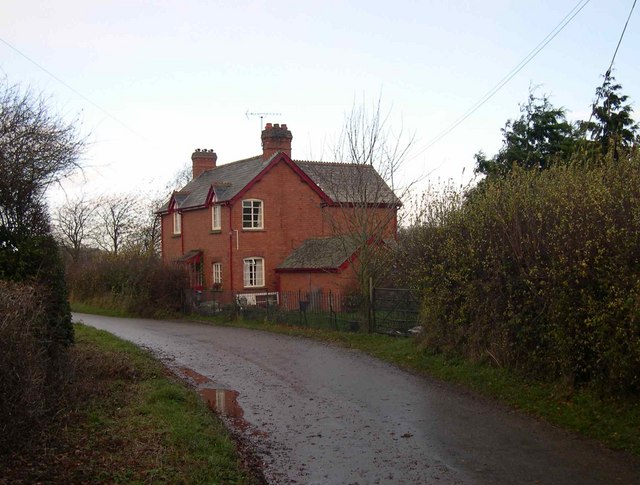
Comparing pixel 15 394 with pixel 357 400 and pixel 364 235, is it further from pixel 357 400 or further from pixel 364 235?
pixel 364 235

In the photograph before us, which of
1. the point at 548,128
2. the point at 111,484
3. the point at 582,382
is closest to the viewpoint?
the point at 111,484

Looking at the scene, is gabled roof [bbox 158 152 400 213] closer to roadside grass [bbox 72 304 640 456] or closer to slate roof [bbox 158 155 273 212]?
slate roof [bbox 158 155 273 212]

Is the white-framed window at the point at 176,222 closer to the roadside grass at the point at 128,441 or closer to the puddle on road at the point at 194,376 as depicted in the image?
the puddle on road at the point at 194,376

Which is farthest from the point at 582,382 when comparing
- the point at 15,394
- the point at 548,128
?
the point at 548,128

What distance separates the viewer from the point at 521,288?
11.0 m

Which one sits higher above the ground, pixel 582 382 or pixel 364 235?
pixel 364 235

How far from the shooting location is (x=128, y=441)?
7590 mm

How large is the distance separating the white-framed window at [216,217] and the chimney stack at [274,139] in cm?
366

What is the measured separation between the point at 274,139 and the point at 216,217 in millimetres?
5089

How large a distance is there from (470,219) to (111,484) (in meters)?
8.85

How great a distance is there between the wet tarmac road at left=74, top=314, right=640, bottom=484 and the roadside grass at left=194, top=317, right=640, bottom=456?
0.95 feet

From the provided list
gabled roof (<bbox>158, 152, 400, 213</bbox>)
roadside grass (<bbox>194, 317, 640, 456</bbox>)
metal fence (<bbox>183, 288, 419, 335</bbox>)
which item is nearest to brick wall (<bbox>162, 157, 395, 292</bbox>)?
gabled roof (<bbox>158, 152, 400, 213</bbox>)

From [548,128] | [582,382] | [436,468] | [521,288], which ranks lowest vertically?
[436,468]

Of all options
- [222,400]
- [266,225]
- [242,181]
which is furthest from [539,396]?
[242,181]
